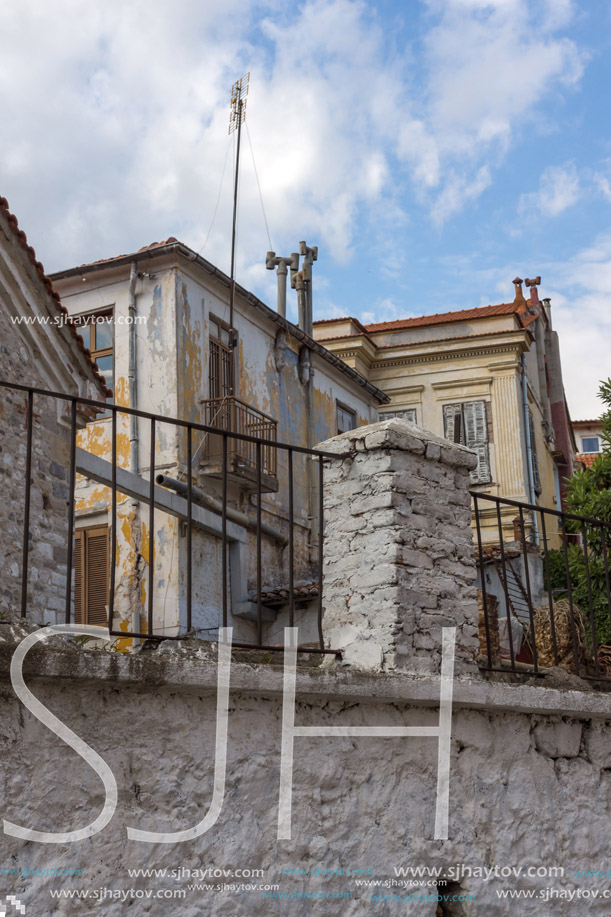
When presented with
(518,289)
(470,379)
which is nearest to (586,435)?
(518,289)

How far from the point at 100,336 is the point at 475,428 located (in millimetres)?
8950

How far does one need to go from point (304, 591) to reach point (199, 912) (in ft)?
35.4

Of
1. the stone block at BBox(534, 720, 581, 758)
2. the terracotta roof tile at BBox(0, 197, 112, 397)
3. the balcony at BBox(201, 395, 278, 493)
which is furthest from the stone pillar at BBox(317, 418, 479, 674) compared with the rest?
the balcony at BBox(201, 395, 278, 493)

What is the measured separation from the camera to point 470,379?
72.5 feet

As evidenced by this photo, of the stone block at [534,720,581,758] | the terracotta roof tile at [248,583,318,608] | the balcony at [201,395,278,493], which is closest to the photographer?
the stone block at [534,720,581,758]

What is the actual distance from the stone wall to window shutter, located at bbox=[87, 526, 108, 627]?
9.63m

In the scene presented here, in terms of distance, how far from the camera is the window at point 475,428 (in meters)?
21.8

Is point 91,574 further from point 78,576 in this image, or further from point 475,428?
point 475,428

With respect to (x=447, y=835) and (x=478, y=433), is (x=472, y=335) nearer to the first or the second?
(x=478, y=433)

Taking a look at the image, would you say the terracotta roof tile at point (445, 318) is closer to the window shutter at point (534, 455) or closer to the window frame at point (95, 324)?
the window shutter at point (534, 455)

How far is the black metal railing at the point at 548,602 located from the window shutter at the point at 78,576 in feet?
18.4

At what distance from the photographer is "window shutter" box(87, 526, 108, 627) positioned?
579 inches

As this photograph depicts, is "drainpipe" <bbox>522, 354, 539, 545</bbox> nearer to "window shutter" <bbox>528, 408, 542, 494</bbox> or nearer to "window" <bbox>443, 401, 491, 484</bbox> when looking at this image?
"window shutter" <bbox>528, 408, 542, 494</bbox>

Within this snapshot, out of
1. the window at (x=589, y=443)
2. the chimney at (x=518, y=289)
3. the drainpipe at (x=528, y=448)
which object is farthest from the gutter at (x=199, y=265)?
the window at (x=589, y=443)
